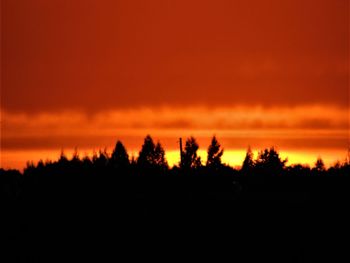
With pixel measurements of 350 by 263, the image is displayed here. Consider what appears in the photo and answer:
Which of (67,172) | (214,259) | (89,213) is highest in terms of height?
(67,172)

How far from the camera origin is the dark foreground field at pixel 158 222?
80.5ft

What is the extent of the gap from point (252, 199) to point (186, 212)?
12.4 feet

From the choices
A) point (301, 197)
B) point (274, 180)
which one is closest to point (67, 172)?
point (301, 197)

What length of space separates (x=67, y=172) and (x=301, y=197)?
11.0m

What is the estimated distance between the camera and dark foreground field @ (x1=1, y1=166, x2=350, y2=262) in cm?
2453

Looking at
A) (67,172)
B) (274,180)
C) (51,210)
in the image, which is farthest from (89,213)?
(274,180)

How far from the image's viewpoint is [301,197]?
32156 millimetres

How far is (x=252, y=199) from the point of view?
30.5 m

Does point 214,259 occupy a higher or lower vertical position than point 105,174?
lower

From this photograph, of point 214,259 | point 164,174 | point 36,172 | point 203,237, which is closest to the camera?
point 214,259

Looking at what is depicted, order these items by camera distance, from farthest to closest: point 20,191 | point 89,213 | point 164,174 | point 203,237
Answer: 1. point 164,174
2. point 20,191
3. point 89,213
4. point 203,237

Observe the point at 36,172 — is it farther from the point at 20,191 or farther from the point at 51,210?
the point at 51,210

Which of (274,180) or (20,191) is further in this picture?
(274,180)

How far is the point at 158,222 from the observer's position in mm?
26969
